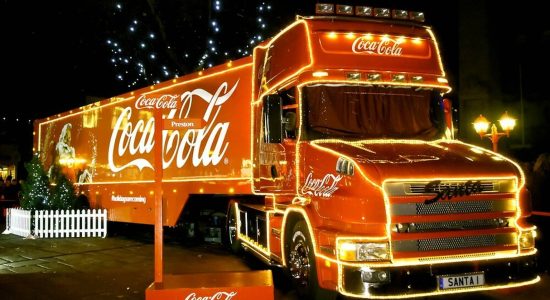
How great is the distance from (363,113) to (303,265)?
2114mm

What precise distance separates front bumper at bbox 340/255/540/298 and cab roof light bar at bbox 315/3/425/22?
3687 millimetres

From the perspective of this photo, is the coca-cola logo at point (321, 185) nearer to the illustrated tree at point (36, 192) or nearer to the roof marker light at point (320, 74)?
the roof marker light at point (320, 74)

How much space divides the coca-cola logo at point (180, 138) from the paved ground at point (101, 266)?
1971 mm

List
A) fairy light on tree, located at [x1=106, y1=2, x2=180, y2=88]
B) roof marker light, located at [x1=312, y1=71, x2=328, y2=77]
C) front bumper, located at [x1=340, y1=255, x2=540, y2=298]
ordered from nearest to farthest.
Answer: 1. front bumper, located at [x1=340, y1=255, x2=540, y2=298]
2. roof marker light, located at [x1=312, y1=71, x2=328, y2=77]
3. fairy light on tree, located at [x1=106, y1=2, x2=180, y2=88]

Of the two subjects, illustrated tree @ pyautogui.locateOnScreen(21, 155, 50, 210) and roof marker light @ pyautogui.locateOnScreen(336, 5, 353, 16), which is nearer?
roof marker light @ pyautogui.locateOnScreen(336, 5, 353, 16)

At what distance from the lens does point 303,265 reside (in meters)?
7.34

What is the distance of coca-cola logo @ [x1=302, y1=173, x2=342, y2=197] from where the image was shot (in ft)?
22.0

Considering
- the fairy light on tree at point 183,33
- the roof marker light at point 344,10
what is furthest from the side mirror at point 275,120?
the fairy light on tree at point 183,33

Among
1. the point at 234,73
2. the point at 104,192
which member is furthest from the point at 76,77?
the point at 234,73

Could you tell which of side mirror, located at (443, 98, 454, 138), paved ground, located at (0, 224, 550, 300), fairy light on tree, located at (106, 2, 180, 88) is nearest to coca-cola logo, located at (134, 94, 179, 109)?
paved ground, located at (0, 224, 550, 300)

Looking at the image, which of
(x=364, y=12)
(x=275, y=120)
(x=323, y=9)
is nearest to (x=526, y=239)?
(x=275, y=120)

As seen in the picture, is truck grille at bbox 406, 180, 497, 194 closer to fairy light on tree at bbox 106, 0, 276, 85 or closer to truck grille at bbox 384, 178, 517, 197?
truck grille at bbox 384, 178, 517, 197

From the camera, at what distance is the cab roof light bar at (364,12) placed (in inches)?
312

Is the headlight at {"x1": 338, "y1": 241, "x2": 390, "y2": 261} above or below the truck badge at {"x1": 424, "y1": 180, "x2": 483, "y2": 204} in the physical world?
below
